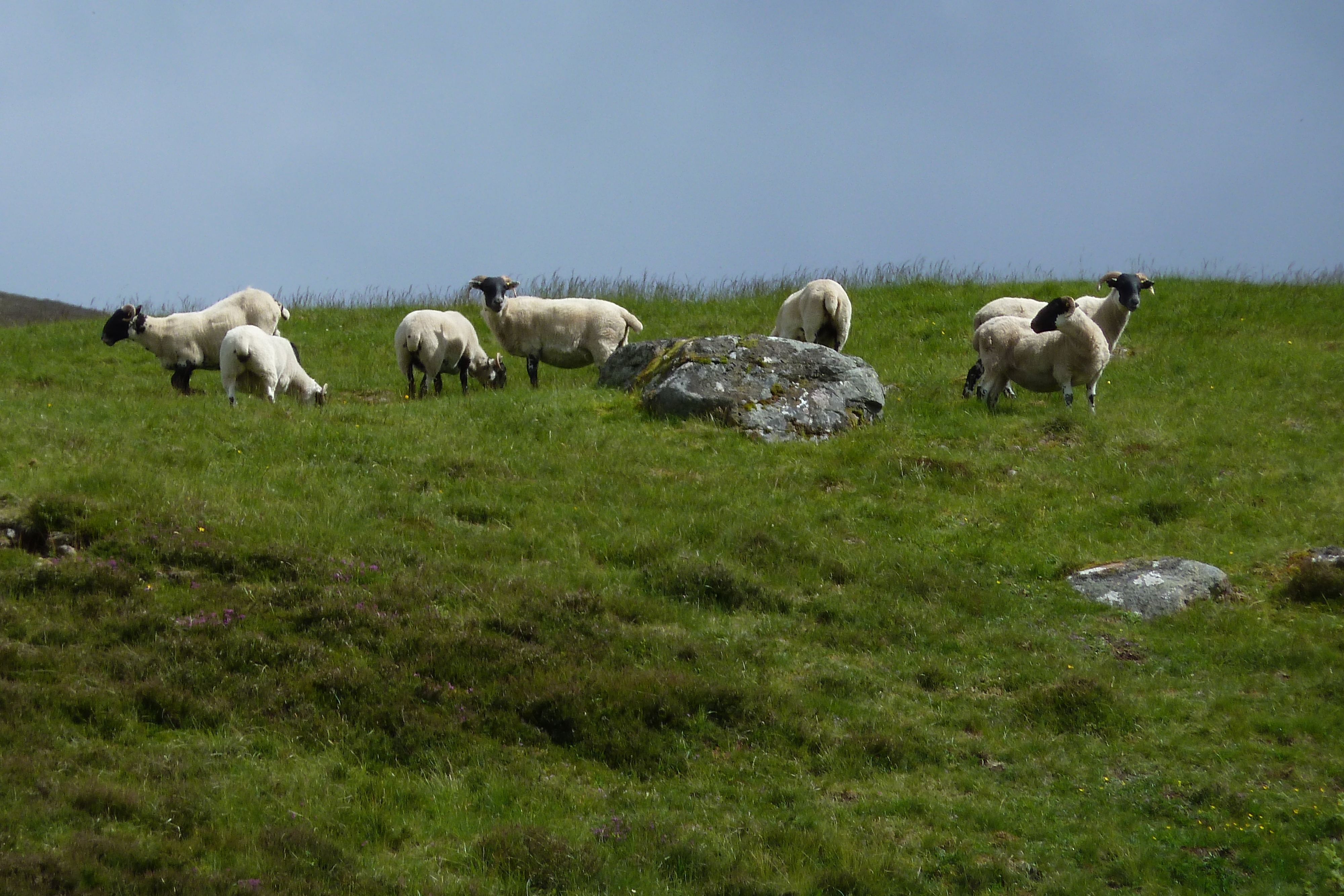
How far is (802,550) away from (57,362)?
1925 centimetres

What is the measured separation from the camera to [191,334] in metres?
22.1

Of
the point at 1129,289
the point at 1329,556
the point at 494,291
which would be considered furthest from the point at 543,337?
the point at 1329,556

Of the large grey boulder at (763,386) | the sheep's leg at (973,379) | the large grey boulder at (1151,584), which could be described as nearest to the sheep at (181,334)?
the large grey boulder at (763,386)

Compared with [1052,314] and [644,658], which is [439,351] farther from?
[644,658]

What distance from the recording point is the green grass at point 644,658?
8133 mm

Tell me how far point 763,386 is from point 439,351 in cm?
668

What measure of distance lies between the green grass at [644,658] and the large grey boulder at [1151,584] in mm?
237

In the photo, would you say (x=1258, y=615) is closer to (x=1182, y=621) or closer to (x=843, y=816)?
(x=1182, y=621)

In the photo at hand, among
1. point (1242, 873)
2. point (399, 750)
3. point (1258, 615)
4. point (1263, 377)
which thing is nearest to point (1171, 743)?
point (1242, 873)

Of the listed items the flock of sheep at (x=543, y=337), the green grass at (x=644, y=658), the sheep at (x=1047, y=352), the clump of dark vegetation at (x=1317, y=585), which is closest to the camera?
the green grass at (x=644, y=658)

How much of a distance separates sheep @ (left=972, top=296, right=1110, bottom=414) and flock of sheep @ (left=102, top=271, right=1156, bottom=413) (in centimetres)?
2

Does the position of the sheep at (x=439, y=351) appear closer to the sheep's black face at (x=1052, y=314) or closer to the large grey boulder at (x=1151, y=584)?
the sheep's black face at (x=1052, y=314)

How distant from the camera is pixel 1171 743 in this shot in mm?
10219

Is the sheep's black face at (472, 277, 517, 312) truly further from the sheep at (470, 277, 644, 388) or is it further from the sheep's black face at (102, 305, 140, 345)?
the sheep's black face at (102, 305, 140, 345)
